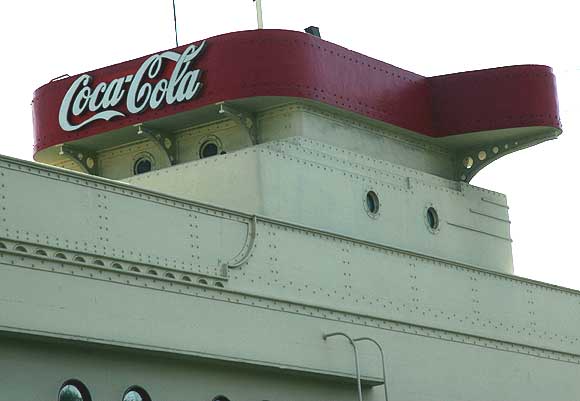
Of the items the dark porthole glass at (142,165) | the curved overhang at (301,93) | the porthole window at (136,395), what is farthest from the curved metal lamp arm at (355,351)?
the dark porthole glass at (142,165)

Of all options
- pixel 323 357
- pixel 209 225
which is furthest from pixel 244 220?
pixel 323 357

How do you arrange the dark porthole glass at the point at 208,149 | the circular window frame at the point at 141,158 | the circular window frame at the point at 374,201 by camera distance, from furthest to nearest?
the circular window frame at the point at 141,158, the dark porthole glass at the point at 208,149, the circular window frame at the point at 374,201

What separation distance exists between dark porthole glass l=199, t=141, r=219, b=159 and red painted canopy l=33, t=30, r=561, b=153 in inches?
47.0

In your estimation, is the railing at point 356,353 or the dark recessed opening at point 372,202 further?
the dark recessed opening at point 372,202

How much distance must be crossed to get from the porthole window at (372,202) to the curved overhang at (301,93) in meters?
1.66

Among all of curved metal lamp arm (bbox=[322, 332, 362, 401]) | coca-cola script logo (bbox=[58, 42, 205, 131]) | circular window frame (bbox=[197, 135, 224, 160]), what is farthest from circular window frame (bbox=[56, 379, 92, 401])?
circular window frame (bbox=[197, 135, 224, 160])

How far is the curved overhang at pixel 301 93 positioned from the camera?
27.0 metres

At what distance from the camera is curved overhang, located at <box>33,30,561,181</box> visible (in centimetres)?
2695

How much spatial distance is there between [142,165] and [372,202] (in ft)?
16.2

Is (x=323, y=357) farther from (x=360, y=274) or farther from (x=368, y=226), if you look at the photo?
(x=368, y=226)

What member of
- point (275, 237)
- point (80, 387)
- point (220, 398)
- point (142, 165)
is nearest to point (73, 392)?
point (80, 387)

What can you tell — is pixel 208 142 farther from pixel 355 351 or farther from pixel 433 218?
pixel 355 351

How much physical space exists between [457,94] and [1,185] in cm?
1378

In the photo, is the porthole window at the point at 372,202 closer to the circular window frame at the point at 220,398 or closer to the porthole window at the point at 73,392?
the circular window frame at the point at 220,398
